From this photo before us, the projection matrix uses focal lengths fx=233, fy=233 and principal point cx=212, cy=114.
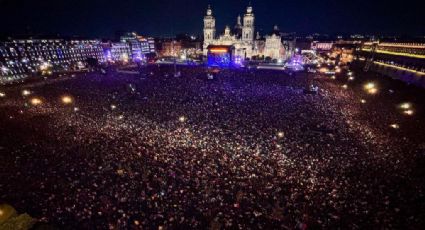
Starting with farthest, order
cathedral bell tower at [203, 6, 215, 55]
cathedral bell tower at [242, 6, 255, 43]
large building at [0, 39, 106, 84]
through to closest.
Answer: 1. cathedral bell tower at [203, 6, 215, 55]
2. cathedral bell tower at [242, 6, 255, 43]
3. large building at [0, 39, 106, 84]

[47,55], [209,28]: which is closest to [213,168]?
[47,55]

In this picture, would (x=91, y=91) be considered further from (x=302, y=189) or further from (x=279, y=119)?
(x=302, y=189)

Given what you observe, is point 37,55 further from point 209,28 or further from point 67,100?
point 209,28

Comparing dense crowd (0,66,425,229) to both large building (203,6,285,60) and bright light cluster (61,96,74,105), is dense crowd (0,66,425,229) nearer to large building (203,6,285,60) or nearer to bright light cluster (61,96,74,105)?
bright light cluster (61,96,74,105)

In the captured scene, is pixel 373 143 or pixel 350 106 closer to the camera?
pixel 373 143

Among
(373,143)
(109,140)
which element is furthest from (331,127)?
(109,140)

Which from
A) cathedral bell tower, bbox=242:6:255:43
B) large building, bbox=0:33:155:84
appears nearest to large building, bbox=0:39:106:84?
large building, bbox=0:33:155:84

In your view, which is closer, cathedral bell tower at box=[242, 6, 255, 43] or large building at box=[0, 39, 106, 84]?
large building at box=[0, 39, 106, 84]
